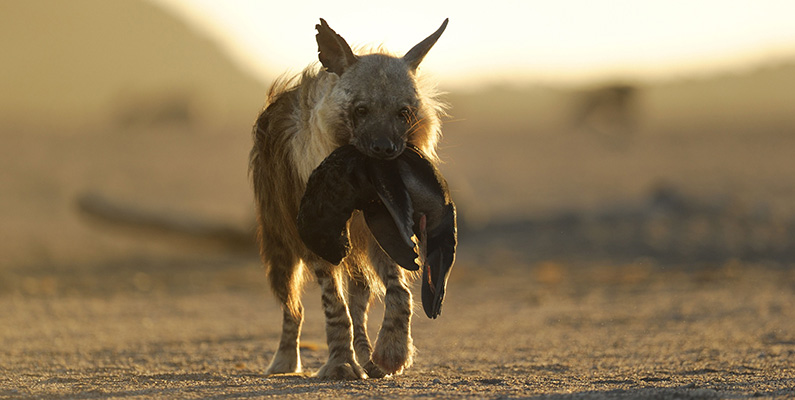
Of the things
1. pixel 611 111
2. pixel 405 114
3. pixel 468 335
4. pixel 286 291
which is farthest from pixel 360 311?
pixel 611 111

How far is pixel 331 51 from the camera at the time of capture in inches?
242

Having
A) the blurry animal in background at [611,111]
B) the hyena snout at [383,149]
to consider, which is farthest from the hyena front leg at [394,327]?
the blurry animal in background at [611,111]

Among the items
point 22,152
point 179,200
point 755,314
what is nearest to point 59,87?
point 22,152

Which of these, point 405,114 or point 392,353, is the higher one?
point 405,114

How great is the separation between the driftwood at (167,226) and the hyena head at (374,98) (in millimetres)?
9276

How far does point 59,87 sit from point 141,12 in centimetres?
1979

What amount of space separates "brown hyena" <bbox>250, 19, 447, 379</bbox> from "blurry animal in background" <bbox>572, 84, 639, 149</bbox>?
33.8 meters

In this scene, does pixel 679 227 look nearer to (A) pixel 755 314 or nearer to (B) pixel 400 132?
(A) pixel 755 314

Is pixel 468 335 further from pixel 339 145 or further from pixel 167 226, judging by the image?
pixel 167 226

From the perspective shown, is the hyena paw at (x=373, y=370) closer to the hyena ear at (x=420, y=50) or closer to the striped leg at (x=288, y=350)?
the striped leg at (x=288, y=350)

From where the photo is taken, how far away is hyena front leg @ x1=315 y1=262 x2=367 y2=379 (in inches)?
239

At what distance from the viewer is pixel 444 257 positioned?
225 inches

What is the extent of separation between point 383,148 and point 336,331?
1208mm

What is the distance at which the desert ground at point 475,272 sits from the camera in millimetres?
6270
